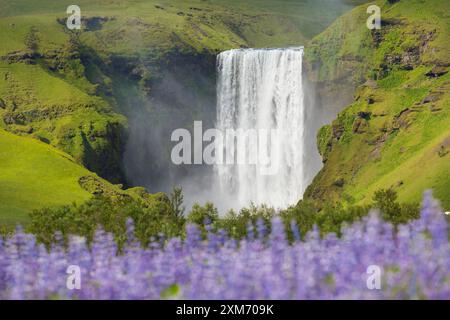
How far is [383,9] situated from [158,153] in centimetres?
5841

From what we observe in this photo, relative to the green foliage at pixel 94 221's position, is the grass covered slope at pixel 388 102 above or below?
above

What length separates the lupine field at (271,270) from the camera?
1530 cm

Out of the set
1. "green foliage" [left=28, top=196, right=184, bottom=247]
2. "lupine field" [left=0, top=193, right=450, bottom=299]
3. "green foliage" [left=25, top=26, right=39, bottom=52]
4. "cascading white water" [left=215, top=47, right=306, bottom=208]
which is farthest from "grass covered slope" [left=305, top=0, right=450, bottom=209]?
"lupine field" [left=0, top=193, right=450, bottom=299]

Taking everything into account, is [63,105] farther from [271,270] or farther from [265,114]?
[271,270]

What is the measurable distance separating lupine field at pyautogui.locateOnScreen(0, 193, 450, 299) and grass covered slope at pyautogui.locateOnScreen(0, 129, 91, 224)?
9625 cm

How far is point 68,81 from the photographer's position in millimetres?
184625

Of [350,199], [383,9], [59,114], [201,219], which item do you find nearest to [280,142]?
[383,9]

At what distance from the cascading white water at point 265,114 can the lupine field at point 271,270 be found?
466 ft

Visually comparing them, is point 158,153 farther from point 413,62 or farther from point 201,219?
point 201,219

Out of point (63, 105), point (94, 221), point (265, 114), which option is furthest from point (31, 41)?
point (94, 221)

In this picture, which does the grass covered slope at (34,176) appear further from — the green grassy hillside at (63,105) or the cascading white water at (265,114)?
the cascading white water at (265,114)

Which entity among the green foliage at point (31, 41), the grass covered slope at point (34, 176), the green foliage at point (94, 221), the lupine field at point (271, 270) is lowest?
the lupine field at point (271, 270)

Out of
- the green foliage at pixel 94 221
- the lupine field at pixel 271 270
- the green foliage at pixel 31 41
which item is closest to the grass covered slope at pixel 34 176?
the green foliage at pixel 31 41

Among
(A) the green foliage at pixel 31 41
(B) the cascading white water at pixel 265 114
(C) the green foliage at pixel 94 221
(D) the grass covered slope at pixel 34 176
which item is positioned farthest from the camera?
(A) the green foliage at pixel 31 41
